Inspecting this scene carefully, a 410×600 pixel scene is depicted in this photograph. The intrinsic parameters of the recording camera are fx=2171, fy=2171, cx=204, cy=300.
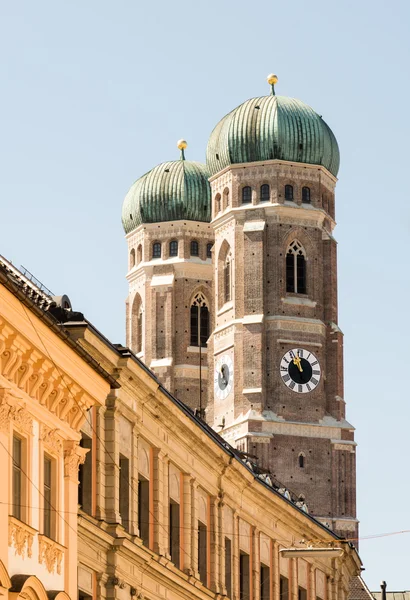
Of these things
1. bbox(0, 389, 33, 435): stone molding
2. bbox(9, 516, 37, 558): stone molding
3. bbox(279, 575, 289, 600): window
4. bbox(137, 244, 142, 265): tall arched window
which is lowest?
bbox(9, 516, 37, 558): stone molding

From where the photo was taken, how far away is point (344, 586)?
73.3m

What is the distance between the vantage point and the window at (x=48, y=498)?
3606 cm

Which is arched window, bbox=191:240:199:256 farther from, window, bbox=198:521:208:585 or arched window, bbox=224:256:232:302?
window, bbox=198:521:208:585

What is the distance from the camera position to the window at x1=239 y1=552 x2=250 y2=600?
6018 cm

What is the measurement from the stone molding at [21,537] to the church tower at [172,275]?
409 ft

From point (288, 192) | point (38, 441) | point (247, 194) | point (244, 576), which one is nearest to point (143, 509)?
point (244, 576)

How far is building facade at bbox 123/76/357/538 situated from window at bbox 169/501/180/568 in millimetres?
87104

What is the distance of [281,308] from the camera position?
14738 cm

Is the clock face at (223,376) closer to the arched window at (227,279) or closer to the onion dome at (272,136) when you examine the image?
the arched window at (227,279)

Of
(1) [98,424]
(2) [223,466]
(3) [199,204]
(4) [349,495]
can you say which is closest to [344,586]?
(2) [223,466]

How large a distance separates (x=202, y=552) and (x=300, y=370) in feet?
297

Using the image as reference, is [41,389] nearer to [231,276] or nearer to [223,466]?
[223,466]

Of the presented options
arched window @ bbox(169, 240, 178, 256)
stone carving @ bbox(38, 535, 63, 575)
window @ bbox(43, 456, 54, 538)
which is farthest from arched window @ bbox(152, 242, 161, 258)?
stone carving @ bbox(38, 535, 63, 575)

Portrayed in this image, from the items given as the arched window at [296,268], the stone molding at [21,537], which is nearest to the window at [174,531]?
the stone molding at [21,537]
